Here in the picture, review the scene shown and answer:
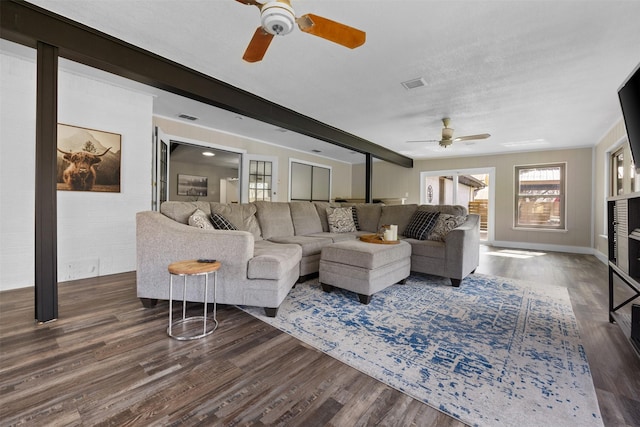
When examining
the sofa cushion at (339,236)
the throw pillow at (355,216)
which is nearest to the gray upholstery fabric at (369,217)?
the throw pillow at (355,216)

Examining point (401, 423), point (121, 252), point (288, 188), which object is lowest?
point (401, 423)

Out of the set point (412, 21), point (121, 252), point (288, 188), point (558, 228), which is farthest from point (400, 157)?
point (121, 252)

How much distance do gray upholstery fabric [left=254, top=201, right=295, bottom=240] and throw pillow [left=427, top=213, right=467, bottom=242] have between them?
195cm

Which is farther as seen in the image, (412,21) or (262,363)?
(412,21)

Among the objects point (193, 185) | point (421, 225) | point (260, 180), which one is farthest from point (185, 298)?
point (193, 185)

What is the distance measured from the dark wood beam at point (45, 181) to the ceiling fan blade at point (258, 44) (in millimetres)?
1550

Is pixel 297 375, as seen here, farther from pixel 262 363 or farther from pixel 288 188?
pixel 288 188

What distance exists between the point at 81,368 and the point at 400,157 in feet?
24.9

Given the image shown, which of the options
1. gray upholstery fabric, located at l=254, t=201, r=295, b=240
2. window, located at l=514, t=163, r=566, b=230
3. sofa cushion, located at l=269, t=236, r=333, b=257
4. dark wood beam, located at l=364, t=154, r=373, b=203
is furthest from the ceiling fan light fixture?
window, located at l=514, t=163, r=566, b=230

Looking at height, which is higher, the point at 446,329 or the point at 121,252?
the point at 121,252

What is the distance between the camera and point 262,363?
167 cm

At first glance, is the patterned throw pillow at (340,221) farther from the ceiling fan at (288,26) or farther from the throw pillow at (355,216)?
the ceiling fan at (288,26)

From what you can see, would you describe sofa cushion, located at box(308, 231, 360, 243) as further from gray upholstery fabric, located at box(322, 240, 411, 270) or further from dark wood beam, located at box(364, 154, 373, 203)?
dark wood beam, located at box(364, 154, 373, 203)

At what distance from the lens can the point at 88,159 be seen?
3439 mm
